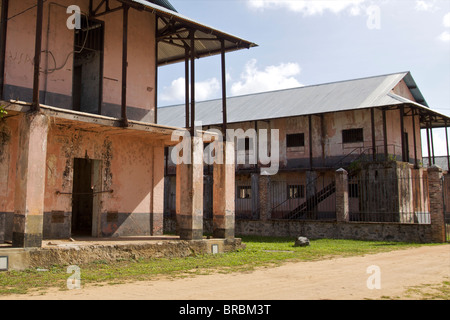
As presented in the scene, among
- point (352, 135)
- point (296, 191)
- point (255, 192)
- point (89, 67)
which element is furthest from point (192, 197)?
point (352, 135)

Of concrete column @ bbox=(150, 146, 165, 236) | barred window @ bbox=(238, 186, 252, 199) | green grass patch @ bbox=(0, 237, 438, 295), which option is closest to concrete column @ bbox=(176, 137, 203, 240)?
green grass patch @ bbox=(0, 237, 438, 295)

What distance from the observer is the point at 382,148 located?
24.0m

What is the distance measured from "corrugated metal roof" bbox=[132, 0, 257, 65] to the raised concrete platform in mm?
6068

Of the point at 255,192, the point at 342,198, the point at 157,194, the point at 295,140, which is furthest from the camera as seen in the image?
the point at 295,140

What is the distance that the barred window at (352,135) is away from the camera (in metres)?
24.8

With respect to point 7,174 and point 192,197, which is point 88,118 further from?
point 192,197

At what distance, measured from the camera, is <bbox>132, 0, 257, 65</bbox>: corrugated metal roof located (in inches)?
519

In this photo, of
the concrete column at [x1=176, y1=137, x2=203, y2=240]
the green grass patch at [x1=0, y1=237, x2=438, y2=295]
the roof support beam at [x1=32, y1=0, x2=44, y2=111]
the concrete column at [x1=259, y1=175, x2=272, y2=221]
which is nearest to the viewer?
the green grass patch at [x1=0, y1=237, x2=438, y2=295]

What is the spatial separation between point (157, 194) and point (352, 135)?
13940 mm

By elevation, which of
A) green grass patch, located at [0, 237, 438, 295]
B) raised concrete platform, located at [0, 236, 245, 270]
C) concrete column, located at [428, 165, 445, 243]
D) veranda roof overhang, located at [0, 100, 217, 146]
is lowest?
green grass patch, located at [0, 237, 438, 295]

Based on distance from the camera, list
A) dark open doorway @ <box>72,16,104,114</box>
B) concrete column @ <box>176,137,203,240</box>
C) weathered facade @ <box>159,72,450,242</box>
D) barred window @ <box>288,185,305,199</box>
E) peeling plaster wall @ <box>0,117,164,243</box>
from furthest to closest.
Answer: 1. barred window @ <box>288,185,305,199</box>
2. weathered facade @ <box>159,72,450,242</box>
3. dark open doorway @ <box>72,16,104,114</box>
4. concrete column @ <box>176,137,203,240</box>
5. peeling plaster wall @ <box>0,117,164,243</box>

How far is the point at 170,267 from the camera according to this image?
10.4 m

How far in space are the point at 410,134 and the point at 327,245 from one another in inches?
521

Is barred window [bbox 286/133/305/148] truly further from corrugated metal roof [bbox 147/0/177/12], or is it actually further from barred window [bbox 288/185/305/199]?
corrugated metal roof [bbox 147/0/177/12]
